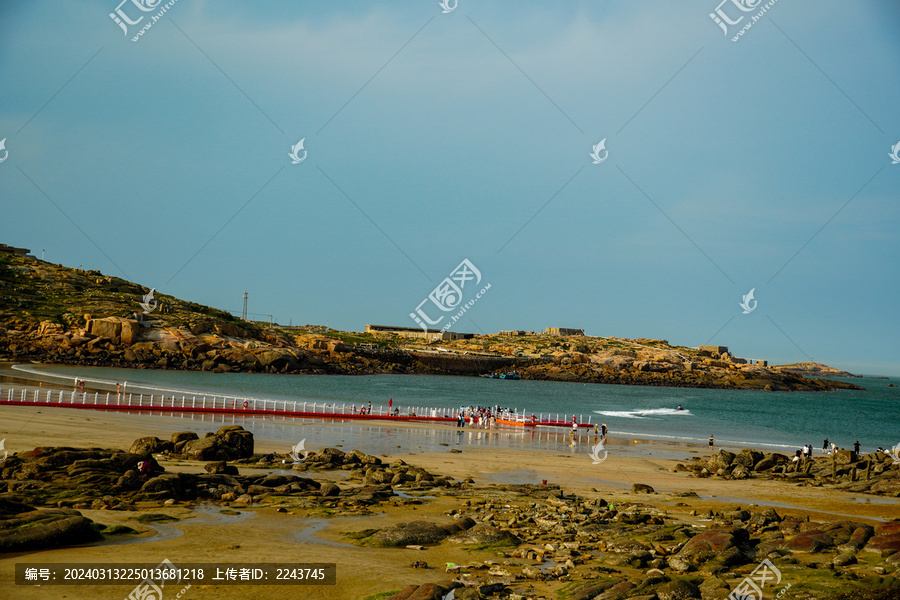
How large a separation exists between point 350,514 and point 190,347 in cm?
10190

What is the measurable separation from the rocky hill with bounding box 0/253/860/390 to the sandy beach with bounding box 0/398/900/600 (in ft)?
236

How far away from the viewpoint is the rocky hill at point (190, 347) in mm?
104375

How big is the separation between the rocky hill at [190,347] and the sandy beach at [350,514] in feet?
236

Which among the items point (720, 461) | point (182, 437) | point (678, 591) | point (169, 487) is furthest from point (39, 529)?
point (720, 461)

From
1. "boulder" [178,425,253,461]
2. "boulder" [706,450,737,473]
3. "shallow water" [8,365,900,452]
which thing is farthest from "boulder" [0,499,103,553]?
"boulder" [706,450,737,473]

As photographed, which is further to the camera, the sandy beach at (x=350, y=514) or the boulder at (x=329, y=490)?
the boulder at (x=329, y=490)

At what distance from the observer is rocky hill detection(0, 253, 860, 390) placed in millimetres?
104375

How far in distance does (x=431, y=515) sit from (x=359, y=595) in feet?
24.0

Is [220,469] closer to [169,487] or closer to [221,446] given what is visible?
[169,487]

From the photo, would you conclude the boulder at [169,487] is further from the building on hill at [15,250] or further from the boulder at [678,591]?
the building on hill at [15,250]

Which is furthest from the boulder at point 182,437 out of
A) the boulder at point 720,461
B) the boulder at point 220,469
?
the boulder at point 720,461

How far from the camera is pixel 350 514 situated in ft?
63.3

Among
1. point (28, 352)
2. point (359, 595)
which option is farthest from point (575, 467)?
point (28, 352)

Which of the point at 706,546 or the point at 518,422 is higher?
the point at 706,546
